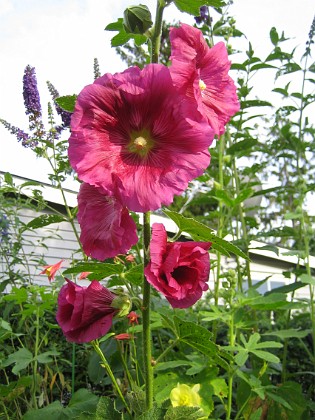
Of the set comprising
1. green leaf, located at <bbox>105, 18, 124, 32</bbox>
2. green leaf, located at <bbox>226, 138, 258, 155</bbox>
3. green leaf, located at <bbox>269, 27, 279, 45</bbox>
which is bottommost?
green leaf, located at <bbox>105, 18, 124, 32</bbox>

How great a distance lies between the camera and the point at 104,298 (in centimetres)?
107

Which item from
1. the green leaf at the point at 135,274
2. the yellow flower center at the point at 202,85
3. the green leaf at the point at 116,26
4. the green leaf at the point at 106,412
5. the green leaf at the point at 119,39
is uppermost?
the green leaf at the point at 116,26

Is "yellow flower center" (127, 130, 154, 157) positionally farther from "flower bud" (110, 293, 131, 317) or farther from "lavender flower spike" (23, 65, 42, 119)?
"lavender flower spike" (23, 65, 42, 119)

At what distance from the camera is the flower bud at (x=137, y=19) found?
3.40 feet

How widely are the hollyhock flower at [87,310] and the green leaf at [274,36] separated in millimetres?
2499

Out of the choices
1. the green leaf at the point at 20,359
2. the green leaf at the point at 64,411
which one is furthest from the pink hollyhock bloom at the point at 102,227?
the green leaf at the point at 20,359

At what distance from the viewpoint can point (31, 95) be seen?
87.5 inches

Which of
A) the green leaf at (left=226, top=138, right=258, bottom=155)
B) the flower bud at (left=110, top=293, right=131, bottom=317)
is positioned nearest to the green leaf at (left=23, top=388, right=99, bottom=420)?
the flower bud at (left=110, top=293, right=131, bottom=317)

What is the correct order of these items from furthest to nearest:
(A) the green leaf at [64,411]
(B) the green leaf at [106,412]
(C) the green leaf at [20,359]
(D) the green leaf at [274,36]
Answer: (D) the green leaf at [274,36] → (C) the green leaf at [20,359] → (A) the green leaf at [64,411] → (B) the green leaf at [106,412]

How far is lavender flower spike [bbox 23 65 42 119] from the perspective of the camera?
7.14 ft

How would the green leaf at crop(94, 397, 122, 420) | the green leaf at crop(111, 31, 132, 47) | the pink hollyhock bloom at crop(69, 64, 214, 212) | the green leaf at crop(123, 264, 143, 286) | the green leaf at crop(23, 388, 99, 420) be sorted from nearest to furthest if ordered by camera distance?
the pink hollyhock bloom at crop(69, 64, 214, 212), the green leaf at crop(94, 397, 122, 420), the green leaf at crop(123, 264, 143, 286), the green leaf at crop(111, 31, 132, 47), the green leaf at crop(23, 388, 99, 420)

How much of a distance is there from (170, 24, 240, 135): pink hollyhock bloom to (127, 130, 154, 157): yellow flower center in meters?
Answer: 0.11

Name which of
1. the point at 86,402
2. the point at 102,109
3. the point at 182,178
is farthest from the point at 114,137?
the point at 86,402

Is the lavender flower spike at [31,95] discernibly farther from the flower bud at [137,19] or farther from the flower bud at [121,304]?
the flower bud at [121,304]
